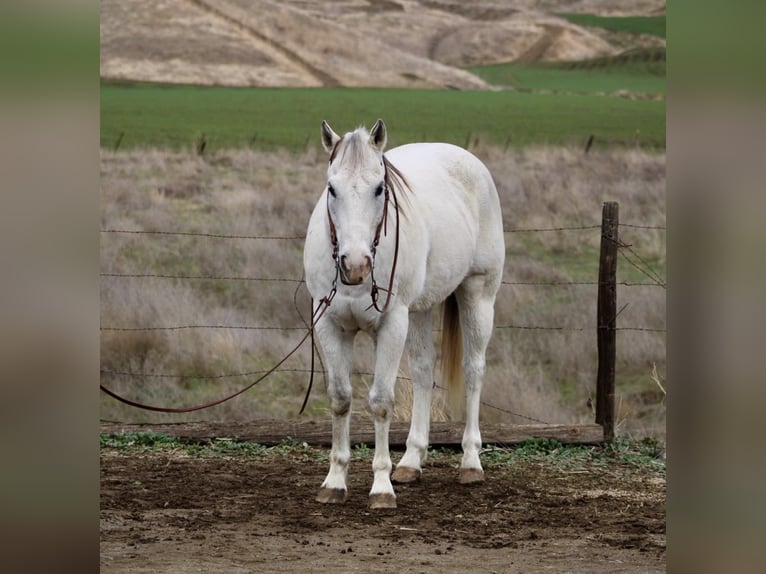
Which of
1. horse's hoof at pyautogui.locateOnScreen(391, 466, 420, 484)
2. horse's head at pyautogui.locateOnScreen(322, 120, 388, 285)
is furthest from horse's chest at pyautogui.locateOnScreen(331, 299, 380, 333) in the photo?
horse's hoof at pyautogui.locateOnScreen(391, 466, 420, 484)

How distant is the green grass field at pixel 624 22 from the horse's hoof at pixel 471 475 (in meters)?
69.4

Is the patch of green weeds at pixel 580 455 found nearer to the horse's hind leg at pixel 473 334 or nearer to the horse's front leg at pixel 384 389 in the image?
the horse's hind leg at pixel 473 334

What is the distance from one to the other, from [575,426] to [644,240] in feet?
31.6

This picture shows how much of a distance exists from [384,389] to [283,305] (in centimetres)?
645

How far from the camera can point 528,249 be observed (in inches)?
619

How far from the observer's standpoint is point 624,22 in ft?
245

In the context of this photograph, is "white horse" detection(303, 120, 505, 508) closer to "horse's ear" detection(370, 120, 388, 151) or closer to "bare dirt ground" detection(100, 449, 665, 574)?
"horse's ear" detection(370, 120, 388, 151)

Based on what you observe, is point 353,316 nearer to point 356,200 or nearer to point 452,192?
point 356,200

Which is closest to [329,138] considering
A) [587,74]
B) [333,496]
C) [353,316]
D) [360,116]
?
[353,316]

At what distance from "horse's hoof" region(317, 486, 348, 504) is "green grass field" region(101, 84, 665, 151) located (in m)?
25.5

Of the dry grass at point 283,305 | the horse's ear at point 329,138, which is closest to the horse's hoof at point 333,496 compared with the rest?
the horse's ear at point 329,138
